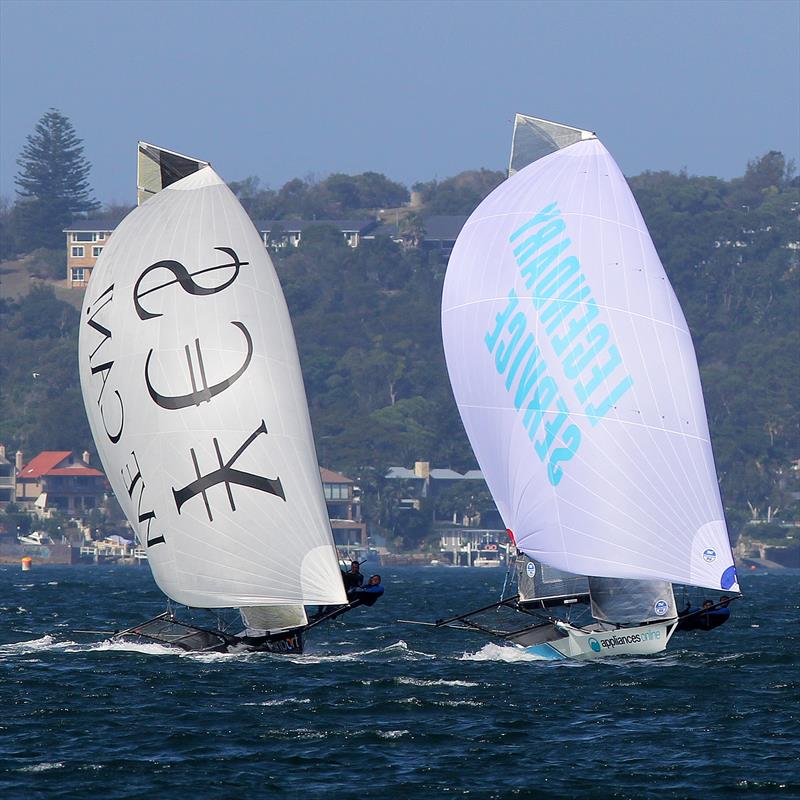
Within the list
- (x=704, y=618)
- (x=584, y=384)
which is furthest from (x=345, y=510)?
(x=584, y=384)

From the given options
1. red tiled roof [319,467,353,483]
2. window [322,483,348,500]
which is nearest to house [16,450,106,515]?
red tiled roof [319,467,353,483]

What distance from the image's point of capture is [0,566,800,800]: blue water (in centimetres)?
2064

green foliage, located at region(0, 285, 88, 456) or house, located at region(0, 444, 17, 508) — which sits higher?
green foliage, located at region(0, 285, 88, 456)

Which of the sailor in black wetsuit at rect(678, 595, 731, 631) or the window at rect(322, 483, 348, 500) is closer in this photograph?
the sailor in black wetsuit at rect(678, 595, 731, 631)

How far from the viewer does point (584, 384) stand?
30.6 metres

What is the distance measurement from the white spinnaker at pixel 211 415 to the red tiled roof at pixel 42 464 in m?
127

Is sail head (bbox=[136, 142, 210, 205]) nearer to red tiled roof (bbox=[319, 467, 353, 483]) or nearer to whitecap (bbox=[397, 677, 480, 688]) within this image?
whitecap (bbox=[397, 677, 480, 688])

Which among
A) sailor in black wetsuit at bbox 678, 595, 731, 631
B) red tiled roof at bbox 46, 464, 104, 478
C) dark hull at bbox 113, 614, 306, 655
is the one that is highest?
sailor in black wetsuit at bbox 678, 595, 731, 631

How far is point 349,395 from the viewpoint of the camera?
614ft

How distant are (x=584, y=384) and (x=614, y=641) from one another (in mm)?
4321

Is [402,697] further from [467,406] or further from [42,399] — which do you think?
[42,399]

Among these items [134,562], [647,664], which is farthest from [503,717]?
[134,562]

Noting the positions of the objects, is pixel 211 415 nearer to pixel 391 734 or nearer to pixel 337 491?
pixel 391 734

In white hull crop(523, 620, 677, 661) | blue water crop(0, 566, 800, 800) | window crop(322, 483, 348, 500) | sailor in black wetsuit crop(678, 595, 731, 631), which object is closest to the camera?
blue water crop(0, 566, 800, 800)
